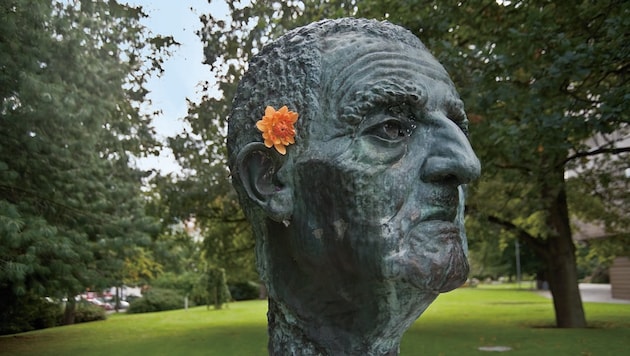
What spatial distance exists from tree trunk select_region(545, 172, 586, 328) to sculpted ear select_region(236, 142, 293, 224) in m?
13.3

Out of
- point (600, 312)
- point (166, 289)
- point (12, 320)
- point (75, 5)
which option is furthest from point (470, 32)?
point (166, 289)

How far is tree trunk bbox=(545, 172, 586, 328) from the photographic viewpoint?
550 inches

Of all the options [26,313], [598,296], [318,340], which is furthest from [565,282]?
[26,313]

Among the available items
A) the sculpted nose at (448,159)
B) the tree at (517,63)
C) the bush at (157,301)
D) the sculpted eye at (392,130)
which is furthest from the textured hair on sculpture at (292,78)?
the bush at (157,301)

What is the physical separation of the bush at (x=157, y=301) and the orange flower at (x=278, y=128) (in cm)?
3279

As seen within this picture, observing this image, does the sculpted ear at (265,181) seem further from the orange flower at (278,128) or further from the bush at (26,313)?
the bush at (26,313)

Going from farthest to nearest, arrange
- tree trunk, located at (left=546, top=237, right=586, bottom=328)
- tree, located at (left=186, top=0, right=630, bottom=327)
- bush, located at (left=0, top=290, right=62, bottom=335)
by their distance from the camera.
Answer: bush, located at (left=0, top=290, right=62, bottom=335) < tree trunk, located at (left=546, top=237, right=586, bottom=328) < tree, located at (left=186, top=0, right=630, bottom=327)

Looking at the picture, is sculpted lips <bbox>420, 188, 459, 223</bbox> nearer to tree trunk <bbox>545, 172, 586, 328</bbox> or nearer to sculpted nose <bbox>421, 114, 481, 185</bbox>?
sculpted nose <bbox>421, 114, 481, 185</bbox>

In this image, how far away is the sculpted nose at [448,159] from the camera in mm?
1893

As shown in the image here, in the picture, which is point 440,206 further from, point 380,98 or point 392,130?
point 380,98

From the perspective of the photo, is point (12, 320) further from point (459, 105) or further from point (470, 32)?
point (459, 105)

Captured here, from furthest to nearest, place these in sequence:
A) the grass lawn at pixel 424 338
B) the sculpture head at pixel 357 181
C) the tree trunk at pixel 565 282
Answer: the tree trunk at pixel 565 282
the grass lawn at pixel 424 338
the sculpture head at pixel 357 181

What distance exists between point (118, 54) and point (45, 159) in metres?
3.43

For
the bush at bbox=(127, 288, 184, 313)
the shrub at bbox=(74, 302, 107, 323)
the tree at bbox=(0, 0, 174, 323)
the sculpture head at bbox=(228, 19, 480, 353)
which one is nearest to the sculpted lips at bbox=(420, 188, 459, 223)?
the sculpture head at bbox=(228, 19, 480, 353)
